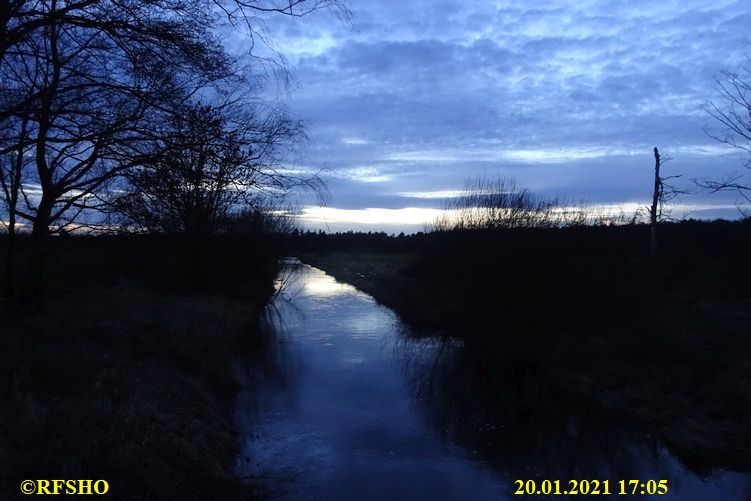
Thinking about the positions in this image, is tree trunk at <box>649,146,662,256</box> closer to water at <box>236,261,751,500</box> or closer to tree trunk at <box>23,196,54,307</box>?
water at <box>236,261,751,500</box>

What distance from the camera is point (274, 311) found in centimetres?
2689

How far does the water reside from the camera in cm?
795

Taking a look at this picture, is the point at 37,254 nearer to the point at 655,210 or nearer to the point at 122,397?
the point at 122,397

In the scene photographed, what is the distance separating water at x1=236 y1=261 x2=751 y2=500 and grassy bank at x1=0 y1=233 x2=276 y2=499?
0.78 metres

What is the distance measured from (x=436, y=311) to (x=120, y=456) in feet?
61.7

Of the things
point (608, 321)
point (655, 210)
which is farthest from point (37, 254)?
point (655, 210)

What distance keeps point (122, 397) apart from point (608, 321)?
1296 cm

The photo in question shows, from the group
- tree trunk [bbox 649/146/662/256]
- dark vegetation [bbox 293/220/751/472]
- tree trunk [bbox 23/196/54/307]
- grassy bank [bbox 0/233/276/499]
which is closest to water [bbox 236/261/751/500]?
dark vegetation [bbox 293/220/751/472]

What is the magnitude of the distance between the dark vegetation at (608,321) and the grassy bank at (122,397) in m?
6.00

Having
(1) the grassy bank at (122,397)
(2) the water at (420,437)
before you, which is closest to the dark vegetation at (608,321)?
(2) the water at (420,437)

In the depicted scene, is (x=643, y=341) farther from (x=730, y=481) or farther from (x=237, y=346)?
(x=237, y=346)

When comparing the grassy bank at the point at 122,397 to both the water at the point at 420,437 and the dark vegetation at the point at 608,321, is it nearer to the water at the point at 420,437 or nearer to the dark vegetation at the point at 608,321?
the water at the point at 420,437

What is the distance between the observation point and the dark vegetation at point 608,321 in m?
10.7

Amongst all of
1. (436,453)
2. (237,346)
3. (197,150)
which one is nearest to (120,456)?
(197,150)
